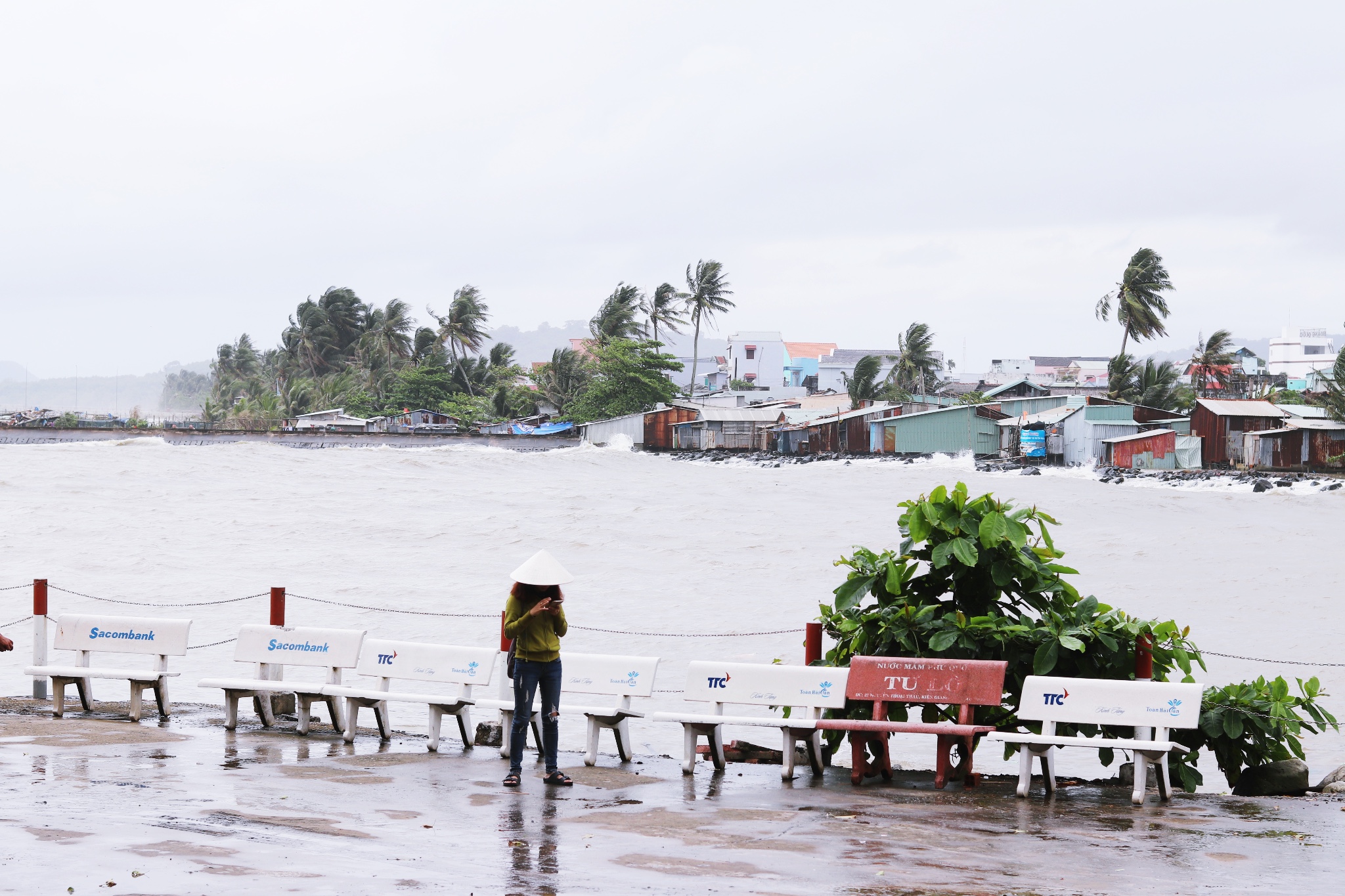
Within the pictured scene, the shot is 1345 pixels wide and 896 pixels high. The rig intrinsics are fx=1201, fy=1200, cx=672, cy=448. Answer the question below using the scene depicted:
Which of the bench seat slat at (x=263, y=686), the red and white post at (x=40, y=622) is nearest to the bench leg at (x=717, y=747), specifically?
the bench seat slat at (x=263, y=686)

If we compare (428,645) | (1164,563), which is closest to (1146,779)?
(428,645)

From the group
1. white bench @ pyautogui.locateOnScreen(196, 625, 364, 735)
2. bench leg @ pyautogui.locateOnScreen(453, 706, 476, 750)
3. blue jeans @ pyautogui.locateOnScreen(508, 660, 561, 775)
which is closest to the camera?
blue jeans @ pyautogui.locateOnScreen(508, 660, 561, 775)

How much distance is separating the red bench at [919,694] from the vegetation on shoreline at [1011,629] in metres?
0.26

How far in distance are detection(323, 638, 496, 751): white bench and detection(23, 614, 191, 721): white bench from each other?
1796 millimetres

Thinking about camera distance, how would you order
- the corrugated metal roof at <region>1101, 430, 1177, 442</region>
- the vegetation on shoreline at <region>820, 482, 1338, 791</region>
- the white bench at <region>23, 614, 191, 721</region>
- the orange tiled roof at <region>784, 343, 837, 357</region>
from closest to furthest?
the vegetation on shoreline at <region>820, 482, 1338, 791</region> → the white bench at <region>23, 614, 191, 721</region> → the corrugated metal roof at <region>1101, 430, 1177, 442</region> → the orange tiled roof at <region>784, 343, 837, 357</region>

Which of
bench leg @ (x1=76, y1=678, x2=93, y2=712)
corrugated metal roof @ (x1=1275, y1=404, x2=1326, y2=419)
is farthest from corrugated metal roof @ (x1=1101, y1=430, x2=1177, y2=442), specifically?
bench leg @ (x1=76, y1=678, x2=93, y2=712)

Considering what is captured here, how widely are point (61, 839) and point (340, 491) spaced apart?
1960 inches

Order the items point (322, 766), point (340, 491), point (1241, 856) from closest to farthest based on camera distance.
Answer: point (1241, 856)
point (322, 766)
point (340, 491)

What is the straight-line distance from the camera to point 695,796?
8117 millimetres

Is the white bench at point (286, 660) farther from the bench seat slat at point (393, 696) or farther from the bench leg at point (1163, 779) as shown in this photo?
the bench leg at point (1163, 779)

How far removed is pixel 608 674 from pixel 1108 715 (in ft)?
12.2

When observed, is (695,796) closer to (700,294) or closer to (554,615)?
(554,615)

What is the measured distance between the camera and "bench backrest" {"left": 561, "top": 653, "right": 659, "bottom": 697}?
9.39m

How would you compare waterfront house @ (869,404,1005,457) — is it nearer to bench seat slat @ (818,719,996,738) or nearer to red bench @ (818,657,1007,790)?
red bench @ (818,657,1007,790)
